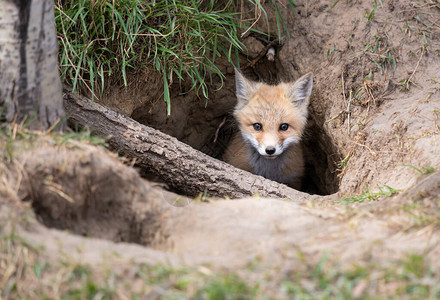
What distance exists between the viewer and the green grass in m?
4.21

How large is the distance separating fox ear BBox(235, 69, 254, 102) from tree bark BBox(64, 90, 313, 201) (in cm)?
141

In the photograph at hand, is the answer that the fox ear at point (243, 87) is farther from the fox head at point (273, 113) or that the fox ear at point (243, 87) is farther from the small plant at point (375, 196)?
the small plant at point (375, 196)

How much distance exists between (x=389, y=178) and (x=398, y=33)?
1.96 metres

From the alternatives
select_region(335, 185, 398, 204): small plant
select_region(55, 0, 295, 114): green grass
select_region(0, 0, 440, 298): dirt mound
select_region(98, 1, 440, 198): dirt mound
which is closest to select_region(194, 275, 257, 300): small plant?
select_region(0, 0, 440, 298): dirt mound

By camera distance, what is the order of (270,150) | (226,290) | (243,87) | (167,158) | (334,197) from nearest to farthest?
(226,290)
(334,197)
(167,158)
(270,150)
(243,87)

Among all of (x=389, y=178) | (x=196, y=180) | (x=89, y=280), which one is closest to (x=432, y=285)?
(x=89, y=280)

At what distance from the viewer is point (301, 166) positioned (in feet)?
20.3

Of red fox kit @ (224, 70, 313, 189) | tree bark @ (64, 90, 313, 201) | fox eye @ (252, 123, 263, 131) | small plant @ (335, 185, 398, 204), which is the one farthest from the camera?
fox eye @ (252, 123, 263, 131)

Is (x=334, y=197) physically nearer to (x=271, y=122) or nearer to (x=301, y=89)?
(x=271, y=122)

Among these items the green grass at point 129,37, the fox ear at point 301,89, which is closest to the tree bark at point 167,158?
the green grass at point 129,37

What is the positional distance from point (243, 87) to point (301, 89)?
0.72m

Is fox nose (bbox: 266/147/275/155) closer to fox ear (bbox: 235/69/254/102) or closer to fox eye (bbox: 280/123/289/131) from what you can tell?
fox eye (bbox: 280/123/289/131)

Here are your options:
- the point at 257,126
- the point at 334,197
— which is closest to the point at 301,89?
the point at 257,126

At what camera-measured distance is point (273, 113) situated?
5.54m
